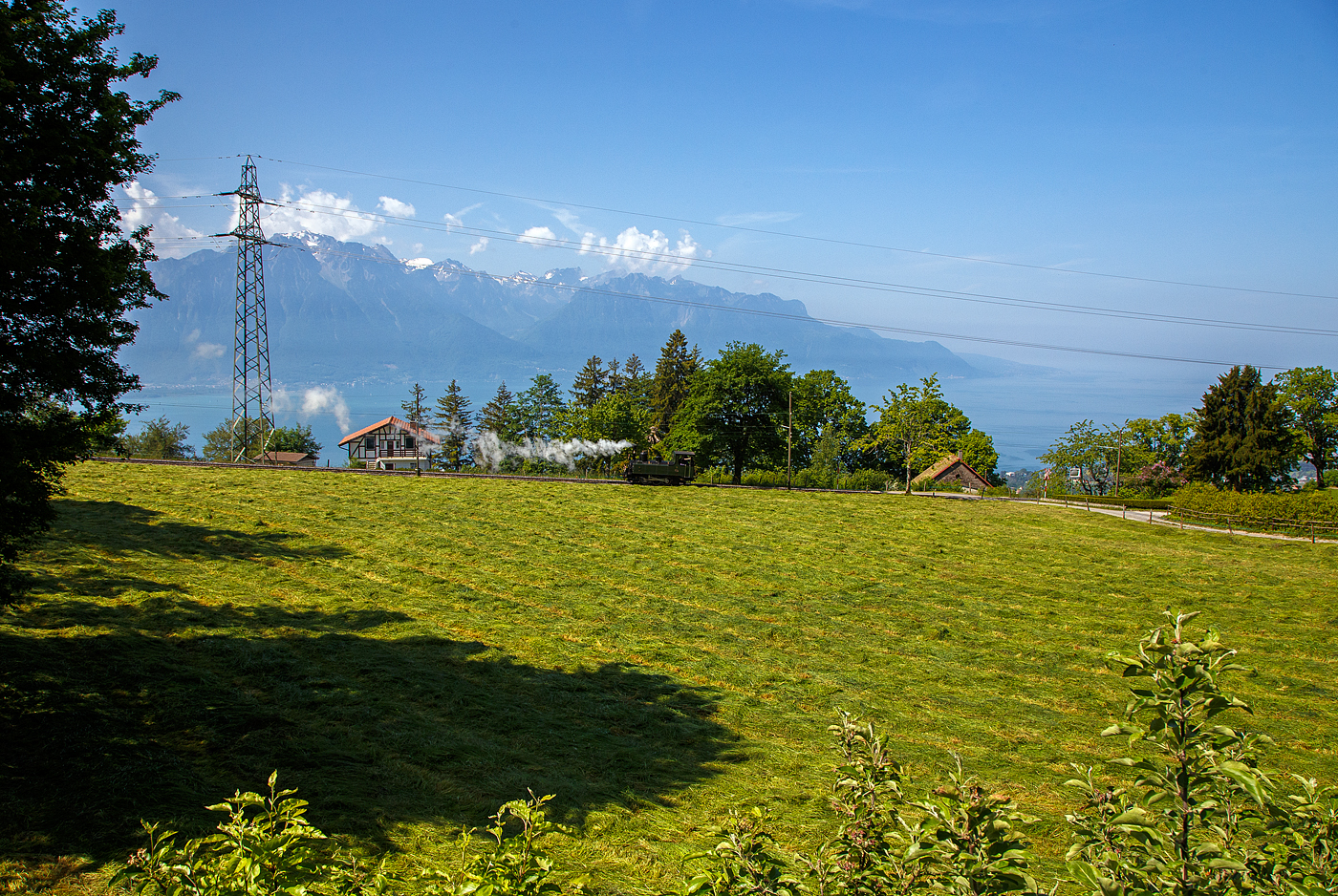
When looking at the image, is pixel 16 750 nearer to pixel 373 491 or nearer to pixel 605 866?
pixel 605 866

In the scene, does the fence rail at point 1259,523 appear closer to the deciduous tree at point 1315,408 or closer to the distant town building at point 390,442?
the deciduous tree at point 1315,408

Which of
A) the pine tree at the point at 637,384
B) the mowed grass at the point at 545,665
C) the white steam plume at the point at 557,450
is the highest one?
the pine tree at the point at 637,384

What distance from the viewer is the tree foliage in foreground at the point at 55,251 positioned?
756cm

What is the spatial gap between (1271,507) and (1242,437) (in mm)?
30017

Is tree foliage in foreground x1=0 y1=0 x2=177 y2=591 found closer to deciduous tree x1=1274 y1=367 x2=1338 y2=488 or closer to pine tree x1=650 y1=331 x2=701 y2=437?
pine tree x1=650 y1=331 x2=701 y2=437

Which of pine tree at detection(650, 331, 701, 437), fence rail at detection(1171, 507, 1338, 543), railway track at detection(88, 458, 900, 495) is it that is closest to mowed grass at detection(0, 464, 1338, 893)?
railway track at detection(88, 458, 900, 495)

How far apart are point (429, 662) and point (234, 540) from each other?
1052cm

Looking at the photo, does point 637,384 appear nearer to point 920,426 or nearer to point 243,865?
point 920,426

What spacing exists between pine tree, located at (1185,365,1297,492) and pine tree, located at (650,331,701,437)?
5524 centimetres

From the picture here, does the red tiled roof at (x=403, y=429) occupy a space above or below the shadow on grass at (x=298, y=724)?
above

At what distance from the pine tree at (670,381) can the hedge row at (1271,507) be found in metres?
57.1

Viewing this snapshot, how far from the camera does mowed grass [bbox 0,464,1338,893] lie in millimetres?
7641

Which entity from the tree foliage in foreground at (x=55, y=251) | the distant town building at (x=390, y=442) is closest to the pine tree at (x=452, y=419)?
the distant town building at (x=390, y=442)

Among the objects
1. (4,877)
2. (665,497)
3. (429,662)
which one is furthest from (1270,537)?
(4,877)
